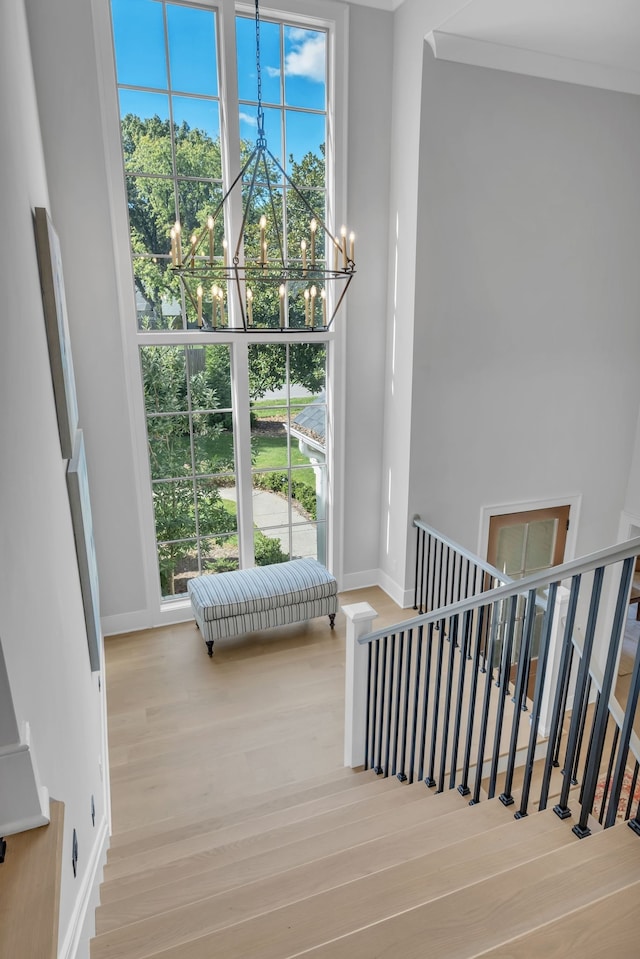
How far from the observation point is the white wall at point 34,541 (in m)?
1.50

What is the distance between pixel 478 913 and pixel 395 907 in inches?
13.0

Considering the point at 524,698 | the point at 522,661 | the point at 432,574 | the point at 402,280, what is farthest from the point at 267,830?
the point at 402,280

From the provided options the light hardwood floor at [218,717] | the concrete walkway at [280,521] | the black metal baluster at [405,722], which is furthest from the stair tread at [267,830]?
the concrete walkway at [280,521]

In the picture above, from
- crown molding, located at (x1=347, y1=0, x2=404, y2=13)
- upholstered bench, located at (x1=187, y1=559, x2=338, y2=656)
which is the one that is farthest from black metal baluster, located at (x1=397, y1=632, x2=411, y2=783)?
crown molding, located at (x1=347, y1=0, x2=404, y2=13)

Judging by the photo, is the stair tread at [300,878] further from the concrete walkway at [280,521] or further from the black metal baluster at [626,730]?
the concrete walkway at [280,521]

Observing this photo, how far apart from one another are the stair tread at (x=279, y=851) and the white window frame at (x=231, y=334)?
2.71 m

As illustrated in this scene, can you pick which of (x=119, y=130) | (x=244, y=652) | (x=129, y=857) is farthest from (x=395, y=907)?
(x=119, y=130)

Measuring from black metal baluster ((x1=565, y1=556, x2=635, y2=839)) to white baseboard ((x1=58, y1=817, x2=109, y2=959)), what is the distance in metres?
1.55

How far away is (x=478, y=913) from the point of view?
160 centimetres

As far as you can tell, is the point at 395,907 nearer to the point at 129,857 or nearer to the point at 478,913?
the point at 478,913

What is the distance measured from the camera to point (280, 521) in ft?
18.2

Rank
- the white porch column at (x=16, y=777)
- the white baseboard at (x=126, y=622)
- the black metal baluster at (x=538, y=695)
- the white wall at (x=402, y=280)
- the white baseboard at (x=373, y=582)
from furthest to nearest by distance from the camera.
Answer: the white baseboard at (x=373, y=582) → the white baseboard at (x=126, y=622) → the white wall at (x=402, y=280) → the black metal baluster at (x=538, y=695) → the white porch column at (x=16, y=777)

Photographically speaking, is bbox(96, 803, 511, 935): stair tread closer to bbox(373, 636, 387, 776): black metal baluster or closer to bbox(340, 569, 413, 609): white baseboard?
bbox(373, 636, 387, 776): black metal baluster

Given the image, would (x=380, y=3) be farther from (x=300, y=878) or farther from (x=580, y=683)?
(x=300, y=878)
